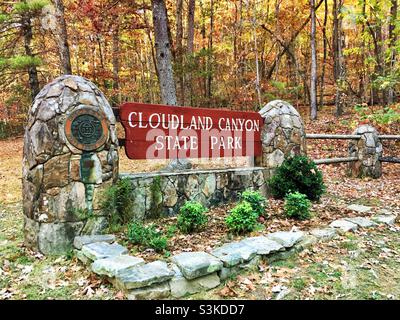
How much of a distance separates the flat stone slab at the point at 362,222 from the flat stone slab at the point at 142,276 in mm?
3052

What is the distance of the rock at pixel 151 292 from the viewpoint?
280 centimetres

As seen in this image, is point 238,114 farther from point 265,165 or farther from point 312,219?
point 312,219

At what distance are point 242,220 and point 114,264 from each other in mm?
1850

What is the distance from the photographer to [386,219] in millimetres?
4812

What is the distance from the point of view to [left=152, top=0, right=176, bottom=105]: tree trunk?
7.25 metres

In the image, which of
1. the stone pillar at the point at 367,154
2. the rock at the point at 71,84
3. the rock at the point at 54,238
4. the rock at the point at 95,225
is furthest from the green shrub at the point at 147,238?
the stone pillar at the point at 367,154

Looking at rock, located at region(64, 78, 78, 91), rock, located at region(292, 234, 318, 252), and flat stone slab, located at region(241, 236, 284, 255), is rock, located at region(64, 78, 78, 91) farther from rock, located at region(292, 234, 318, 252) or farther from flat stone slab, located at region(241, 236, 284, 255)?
rock, located at region(292, 234, 318, 252)

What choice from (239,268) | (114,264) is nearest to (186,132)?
(239,268)

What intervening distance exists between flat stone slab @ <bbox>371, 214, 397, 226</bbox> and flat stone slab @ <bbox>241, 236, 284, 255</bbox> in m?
2.09

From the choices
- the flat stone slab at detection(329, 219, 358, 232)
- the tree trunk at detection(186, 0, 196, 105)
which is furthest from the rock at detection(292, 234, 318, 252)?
the tree trunk at detection(186, 0, 196, 105)

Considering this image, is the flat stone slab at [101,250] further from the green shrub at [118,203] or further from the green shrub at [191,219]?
the green shrub at [191,219]

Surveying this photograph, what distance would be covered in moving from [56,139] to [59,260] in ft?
4.69

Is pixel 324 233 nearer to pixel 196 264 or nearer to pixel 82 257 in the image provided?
pixel 196 264
